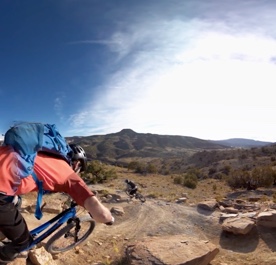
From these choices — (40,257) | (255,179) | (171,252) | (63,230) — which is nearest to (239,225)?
(171,252)

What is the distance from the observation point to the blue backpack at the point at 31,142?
2716 millimetres

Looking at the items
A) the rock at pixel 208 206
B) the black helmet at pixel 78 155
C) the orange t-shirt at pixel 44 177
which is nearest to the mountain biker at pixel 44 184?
the orange t-shirt at pixel 44 177

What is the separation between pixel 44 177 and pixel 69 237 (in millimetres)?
3405

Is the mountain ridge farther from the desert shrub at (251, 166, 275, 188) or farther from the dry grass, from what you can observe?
the desert shrub at (251, 166, 275, 188)

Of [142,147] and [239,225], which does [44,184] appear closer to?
[239,225]

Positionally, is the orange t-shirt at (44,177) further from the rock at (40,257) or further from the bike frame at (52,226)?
the rock at (40,257)

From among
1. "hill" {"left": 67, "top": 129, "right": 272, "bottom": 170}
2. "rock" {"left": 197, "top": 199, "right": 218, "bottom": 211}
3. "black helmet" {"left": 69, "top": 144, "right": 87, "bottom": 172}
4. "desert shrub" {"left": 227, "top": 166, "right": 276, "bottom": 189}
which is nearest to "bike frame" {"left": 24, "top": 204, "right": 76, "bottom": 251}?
"black helmet" {"left": 69, "top": 144, "right": 87, "bottom": 172}

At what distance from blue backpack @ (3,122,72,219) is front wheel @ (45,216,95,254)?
7.36 ft

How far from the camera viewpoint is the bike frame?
4332mm

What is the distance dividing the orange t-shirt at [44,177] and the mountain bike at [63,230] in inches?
64.7

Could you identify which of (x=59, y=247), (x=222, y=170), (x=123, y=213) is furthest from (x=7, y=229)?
(x=222, y=170)

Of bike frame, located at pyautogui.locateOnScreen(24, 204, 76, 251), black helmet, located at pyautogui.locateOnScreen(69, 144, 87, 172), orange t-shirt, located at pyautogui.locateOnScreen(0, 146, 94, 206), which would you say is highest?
black helmet, located at pyautogui.locateOnScreen(69, 144, 87, 172)

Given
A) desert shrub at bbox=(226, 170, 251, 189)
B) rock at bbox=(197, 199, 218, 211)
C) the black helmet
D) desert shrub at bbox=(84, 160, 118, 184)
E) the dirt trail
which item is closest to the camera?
the black helmet

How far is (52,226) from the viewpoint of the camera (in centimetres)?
461
